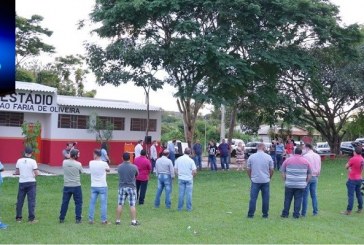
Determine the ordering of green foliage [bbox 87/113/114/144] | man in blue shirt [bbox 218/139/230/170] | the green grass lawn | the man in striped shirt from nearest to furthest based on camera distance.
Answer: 1. the green grass lawn
2. the man in striped shirt
3. man in blue shirt [bbox 218/139/230/170]
4. green foliage [bbox 87/113/114/144]

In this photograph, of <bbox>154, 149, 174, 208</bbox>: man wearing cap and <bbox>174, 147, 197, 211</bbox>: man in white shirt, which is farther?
<bbox>154, 149, 174, 208</bbox>: man wearing cap

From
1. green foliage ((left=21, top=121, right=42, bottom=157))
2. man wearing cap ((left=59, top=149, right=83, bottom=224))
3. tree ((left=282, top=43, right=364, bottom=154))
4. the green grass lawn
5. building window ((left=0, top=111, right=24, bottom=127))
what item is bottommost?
the green grass lawn

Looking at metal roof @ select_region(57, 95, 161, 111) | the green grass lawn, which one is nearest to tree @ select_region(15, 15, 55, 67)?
metal roof @ select_region(57, 95, 161, 111)

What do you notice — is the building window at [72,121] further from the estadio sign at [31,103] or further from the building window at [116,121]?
the building window at [116,121]

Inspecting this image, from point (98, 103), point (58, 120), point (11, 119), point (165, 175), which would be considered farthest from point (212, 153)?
point (165, 175)

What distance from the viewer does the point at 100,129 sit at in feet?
80.0

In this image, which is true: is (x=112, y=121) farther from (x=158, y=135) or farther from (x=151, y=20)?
(x=151, y=20)

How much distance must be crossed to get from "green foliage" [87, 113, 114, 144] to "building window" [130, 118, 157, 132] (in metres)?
2.37

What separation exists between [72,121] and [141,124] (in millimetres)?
4263

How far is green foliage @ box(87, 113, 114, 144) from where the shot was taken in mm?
24281

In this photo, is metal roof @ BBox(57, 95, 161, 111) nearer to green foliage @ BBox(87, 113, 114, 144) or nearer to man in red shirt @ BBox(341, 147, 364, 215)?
green foliage @ BBox(87, 113, 114, 144)

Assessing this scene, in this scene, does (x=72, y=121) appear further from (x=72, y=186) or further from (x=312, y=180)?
(x=312, y=180)

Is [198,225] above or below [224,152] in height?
below

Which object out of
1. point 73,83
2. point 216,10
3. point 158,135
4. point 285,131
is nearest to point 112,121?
point 158,135
